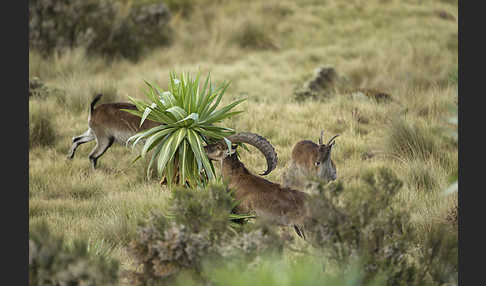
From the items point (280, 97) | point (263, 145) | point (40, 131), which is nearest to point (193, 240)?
point (263, 145)

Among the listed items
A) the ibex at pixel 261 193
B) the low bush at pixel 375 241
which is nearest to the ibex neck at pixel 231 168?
the ibex at pixel 261 193

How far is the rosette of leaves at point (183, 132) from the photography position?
15.8 feet

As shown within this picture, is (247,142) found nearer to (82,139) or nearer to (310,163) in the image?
(310,163)

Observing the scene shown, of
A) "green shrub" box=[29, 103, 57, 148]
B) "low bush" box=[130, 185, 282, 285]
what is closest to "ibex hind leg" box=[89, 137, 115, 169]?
"green shrub" box=[29, 103, 57, 148]

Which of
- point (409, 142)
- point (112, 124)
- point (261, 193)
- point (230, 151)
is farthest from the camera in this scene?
point (409, 142)

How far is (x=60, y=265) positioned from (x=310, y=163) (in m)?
2.72

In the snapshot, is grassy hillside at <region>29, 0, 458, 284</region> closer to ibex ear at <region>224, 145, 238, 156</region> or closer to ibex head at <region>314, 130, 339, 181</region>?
ibex head at <region>314, 130, 339, 181</region>

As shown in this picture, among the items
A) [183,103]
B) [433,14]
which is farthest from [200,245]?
[433,14]

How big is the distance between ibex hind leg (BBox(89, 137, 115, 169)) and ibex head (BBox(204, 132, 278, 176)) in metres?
1.94

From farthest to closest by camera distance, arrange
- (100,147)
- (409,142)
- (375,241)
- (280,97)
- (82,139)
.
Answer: (280,97)
(409,142)
(82,139)
(100,147)
(375,241)

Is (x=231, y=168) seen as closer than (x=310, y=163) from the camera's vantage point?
Yes

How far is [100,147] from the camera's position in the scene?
21.4 ft

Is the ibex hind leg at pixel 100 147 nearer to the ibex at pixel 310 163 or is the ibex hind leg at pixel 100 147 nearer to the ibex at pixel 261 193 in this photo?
the ibex at pixel 261 193

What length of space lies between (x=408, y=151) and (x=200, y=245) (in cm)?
443
